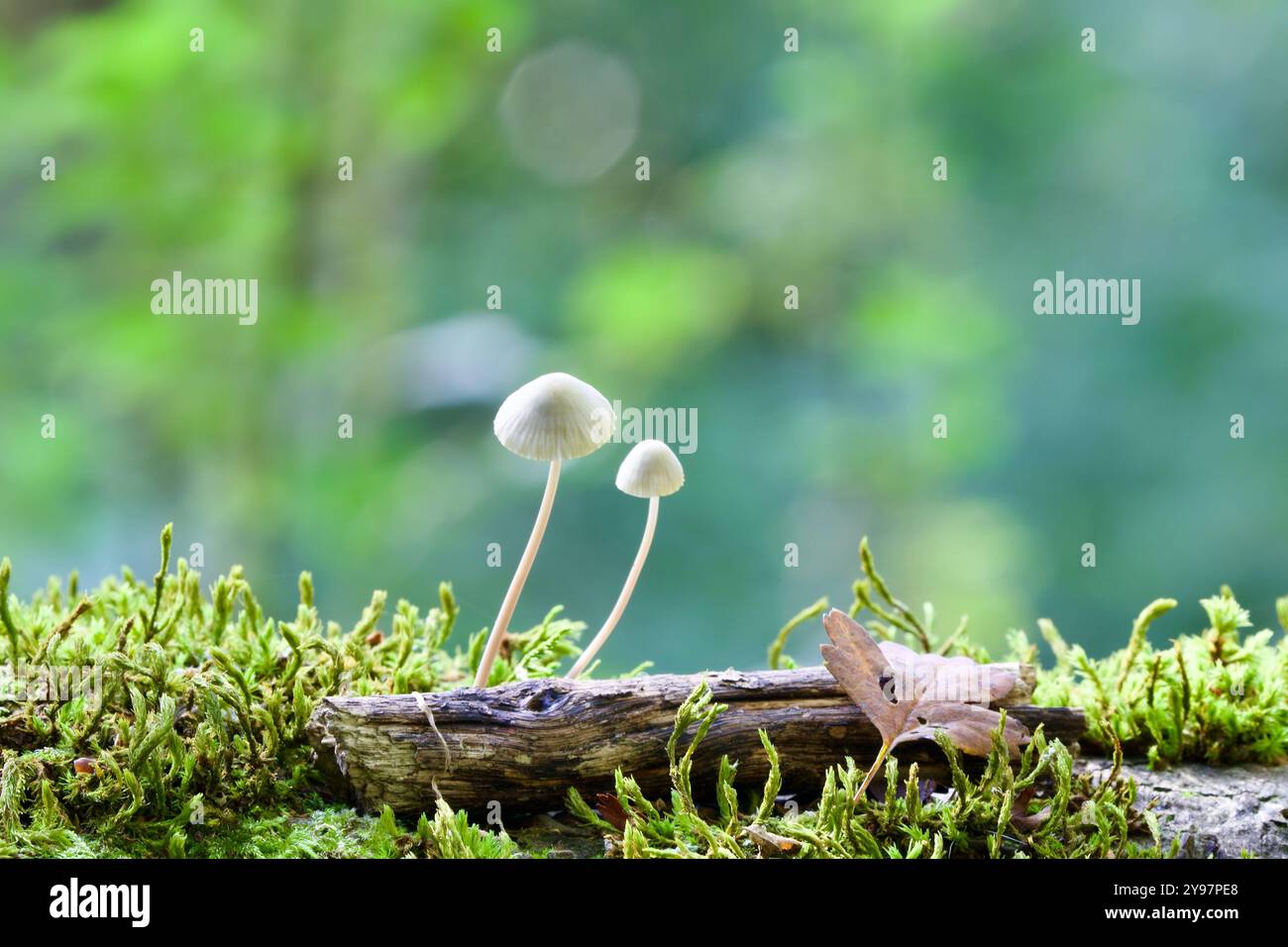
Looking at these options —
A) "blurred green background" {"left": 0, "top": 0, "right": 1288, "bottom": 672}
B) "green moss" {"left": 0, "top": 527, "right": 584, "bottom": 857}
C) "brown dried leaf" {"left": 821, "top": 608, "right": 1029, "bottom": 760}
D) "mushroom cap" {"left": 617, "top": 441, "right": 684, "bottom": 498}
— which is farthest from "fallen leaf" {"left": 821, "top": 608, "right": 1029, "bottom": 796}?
"blurred green background" {"left": 0, "top": 0, "right": 1288, "bottom": 672}

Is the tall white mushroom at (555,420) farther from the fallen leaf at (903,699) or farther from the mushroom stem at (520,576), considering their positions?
the fallen leaf at (903,699)

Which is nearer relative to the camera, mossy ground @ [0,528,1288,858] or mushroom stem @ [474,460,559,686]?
mossy ground @ [0,528,1288,858]

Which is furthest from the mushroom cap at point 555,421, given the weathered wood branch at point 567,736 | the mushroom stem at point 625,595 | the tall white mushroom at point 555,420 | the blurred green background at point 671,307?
the blurred green background at point 671,307

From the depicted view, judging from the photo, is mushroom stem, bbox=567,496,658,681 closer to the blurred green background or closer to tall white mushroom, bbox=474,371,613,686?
tall white mushroom, bbox=474,371,613,686

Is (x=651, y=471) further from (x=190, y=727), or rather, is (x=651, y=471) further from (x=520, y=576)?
(x=190, y=727)
